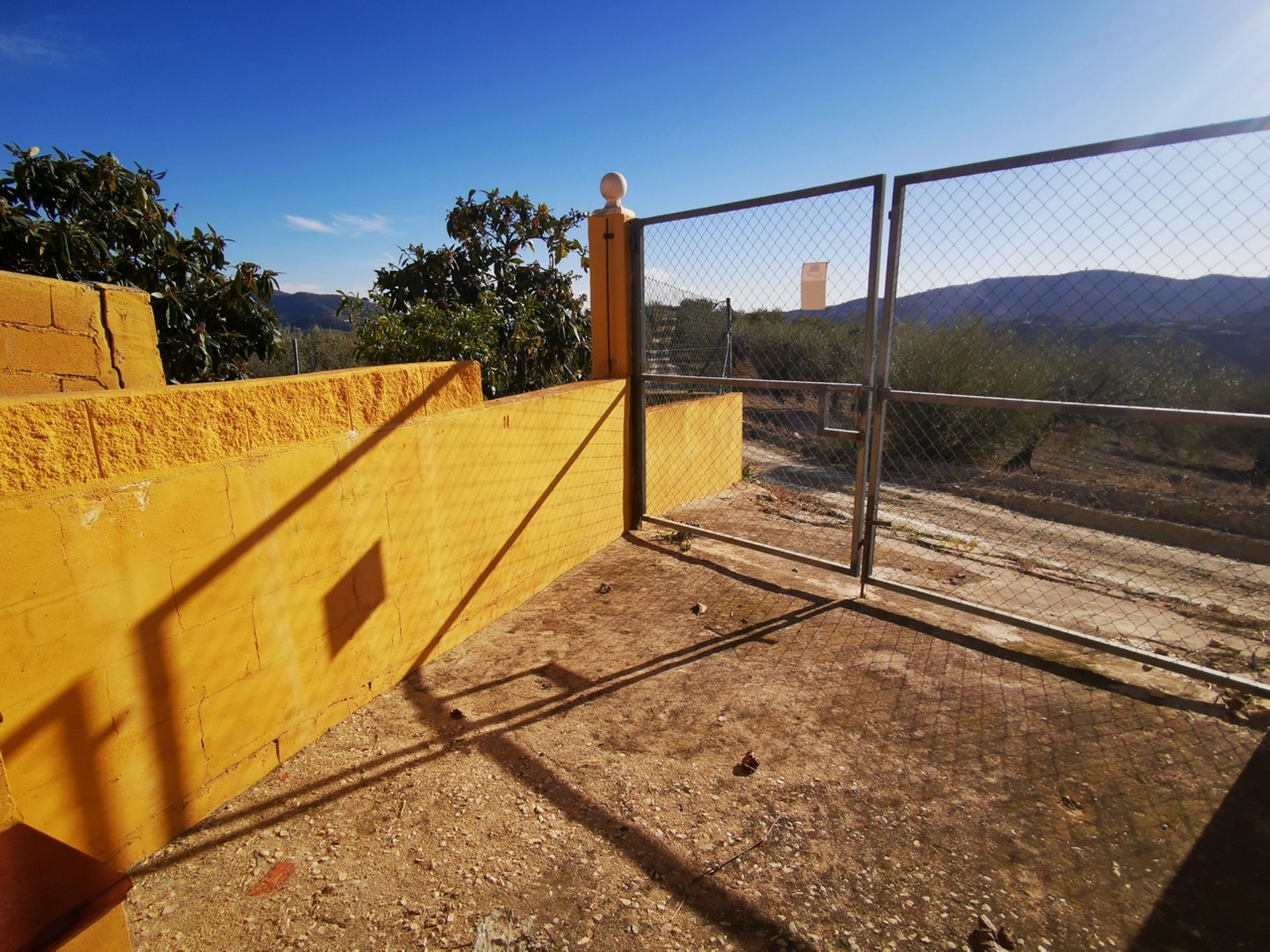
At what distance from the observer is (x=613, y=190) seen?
4453 mm

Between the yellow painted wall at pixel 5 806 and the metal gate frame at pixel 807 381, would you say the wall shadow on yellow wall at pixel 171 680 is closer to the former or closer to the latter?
the yellow painted wall at pixel 5 806

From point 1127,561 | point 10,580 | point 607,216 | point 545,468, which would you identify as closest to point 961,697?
point 545,468

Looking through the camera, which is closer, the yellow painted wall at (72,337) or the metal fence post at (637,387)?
the yellow painted wall at (72,337)

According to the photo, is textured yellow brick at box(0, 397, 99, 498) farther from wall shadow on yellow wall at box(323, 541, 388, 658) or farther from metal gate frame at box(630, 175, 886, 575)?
metal gate frame at box(630, 175, 886, 575)

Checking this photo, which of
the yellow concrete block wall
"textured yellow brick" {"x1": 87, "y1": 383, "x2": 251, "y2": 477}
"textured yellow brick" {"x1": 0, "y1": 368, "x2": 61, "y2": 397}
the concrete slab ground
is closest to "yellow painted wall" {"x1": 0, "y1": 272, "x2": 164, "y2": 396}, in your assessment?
"textured yellow brick" {"x1": 0, "y1": 368, "x2": 61, "y2": 397}

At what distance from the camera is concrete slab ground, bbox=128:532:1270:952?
1.73 meters

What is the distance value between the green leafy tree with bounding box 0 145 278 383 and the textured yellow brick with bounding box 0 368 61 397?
8.52 feet

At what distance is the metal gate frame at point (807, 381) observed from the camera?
332 centimetres

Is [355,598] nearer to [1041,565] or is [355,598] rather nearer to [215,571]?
[215,571]

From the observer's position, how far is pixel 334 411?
2.45 m

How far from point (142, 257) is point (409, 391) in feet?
13.1

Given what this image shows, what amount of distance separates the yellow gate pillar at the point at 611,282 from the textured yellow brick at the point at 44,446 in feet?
11.0

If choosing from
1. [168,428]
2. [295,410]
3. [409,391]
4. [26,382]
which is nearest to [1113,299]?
[409,391]

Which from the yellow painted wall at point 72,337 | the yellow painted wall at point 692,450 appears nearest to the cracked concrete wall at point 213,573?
the yellow painted wall at point 72,337
